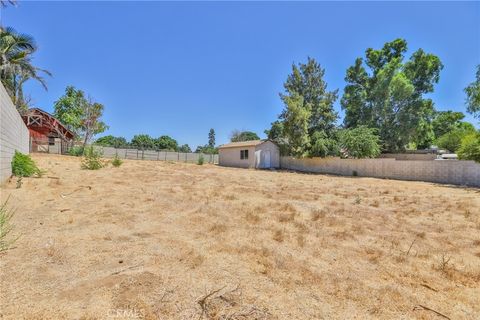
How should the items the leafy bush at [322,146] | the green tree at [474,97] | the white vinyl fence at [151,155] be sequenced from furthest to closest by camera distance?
the white vinyl fence at [151,155] → the leafy bush at [322,146] → the green tree at [474,97]

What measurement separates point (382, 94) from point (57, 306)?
23.5 metres

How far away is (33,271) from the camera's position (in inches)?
111

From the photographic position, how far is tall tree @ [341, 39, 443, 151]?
20656 mm

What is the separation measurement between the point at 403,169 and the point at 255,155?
36.2 feet

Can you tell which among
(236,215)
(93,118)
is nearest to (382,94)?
(236,215)

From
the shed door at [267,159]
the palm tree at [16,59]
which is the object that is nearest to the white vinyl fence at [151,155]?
the shed door at [267,159]

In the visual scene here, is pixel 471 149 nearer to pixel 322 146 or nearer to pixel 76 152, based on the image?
pixel 322 146

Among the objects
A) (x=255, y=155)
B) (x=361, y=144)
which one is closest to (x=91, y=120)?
(x=255, y=155)

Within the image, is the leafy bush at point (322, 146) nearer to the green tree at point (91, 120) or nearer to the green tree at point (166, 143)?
the green tree at point (91, 120)

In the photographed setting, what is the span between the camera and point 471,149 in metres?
12.7

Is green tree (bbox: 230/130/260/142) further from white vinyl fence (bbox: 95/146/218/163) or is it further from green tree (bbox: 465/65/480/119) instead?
green tree (bbox: 465/65/480/119)

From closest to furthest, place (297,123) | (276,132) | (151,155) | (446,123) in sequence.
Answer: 1. (297,123)
2. (276,132)
3. (151,155)
4. (446,123)

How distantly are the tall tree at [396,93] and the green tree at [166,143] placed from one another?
133 feet

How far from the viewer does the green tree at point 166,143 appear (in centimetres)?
5592
